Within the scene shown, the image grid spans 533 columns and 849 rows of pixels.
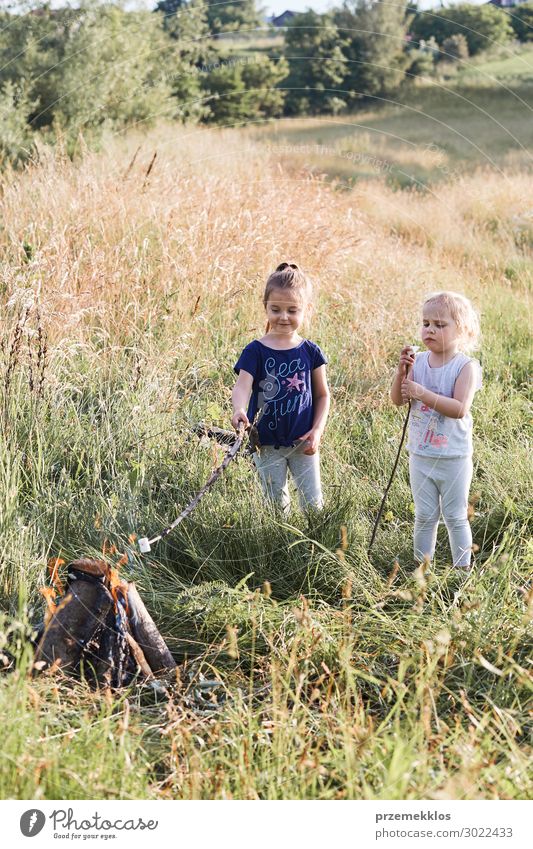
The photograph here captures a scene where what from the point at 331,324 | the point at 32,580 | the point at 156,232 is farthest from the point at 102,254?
the point at 32,580

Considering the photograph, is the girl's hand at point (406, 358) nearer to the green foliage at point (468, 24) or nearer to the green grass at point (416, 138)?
the green grass at point (416, 138)

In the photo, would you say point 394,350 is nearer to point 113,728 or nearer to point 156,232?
point 156,232

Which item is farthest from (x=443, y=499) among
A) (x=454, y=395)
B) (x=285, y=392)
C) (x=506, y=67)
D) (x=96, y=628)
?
(x=506, y=67)

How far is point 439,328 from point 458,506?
0.70 m

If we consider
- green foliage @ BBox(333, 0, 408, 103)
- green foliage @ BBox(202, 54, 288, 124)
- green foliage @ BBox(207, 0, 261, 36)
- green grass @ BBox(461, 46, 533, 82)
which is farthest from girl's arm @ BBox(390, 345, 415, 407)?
green grass @ BBox(461, 46, 533, 82)

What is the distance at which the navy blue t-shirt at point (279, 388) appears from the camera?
3.37m

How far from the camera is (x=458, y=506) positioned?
3252 mm

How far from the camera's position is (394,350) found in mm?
5332

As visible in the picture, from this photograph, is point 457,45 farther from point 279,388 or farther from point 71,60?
point 279,388

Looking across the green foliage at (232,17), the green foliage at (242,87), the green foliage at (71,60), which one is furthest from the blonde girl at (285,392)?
the green foliage at (242,87)

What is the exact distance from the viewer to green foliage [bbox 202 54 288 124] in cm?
1578

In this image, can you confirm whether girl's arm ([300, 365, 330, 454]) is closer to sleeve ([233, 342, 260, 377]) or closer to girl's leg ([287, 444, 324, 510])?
girl's leg ([287, 444, 324, 510])

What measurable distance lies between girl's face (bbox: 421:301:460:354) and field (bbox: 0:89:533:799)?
707 millimetres
